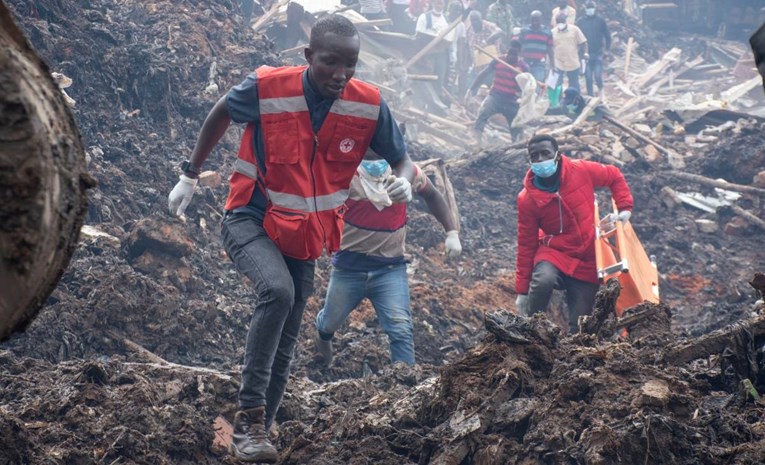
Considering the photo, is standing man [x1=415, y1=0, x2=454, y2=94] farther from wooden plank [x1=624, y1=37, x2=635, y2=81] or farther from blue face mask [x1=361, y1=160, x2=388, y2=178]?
blue face mask [x1=361, y1=160, x2=388, y2=178]

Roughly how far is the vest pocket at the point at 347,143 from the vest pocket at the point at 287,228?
0.36 metres

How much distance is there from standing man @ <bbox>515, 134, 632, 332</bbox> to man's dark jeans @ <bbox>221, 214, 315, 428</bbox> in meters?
3.67

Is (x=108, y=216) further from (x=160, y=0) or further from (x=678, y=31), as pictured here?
(x=678, y=31)

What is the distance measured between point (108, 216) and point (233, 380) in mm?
4069

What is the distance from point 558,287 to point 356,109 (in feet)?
13.0

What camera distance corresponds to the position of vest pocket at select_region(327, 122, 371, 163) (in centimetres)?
445

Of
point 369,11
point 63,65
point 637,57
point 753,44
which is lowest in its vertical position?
point 637,57

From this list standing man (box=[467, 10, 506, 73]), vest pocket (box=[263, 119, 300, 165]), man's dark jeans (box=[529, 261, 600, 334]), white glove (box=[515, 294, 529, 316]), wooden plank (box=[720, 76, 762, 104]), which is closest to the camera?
vest pocket (box=[263, 119, 300, 165])

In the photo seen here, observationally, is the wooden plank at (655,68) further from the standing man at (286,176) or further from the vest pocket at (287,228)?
the vest pocket at (287,228)

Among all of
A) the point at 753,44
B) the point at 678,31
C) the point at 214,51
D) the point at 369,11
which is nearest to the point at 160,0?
the point at 214,51

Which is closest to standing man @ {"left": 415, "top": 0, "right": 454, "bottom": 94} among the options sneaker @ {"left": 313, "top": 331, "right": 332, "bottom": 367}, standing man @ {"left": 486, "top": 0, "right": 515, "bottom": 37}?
standing man @ {"left": 486, "top": 0, "right": 515, "bottom": 37}

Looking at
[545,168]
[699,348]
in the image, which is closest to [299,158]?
[699,348]

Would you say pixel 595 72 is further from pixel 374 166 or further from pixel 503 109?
pixel 374 166

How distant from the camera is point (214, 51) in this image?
13.9 m
